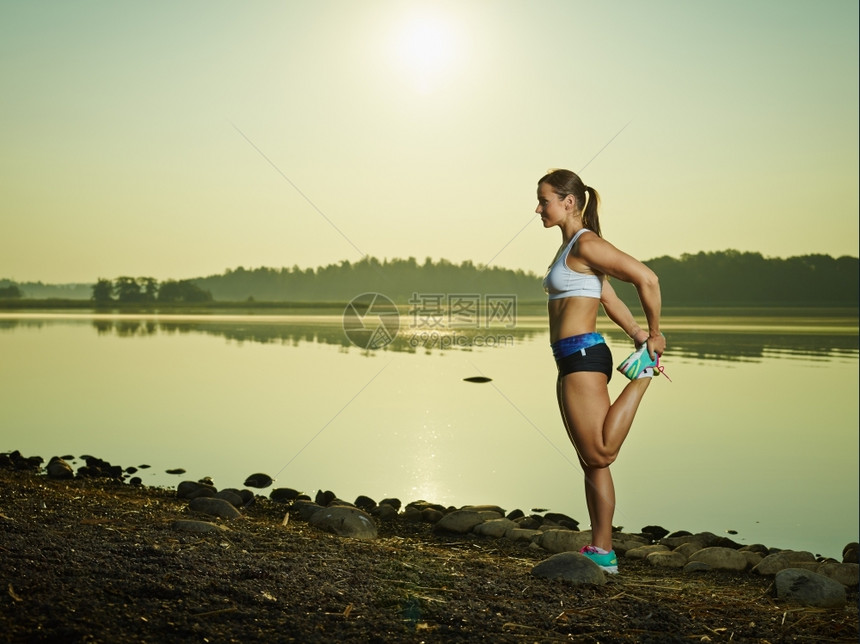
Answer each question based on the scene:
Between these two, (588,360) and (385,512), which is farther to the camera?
(385,512)

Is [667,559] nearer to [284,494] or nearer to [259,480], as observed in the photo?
[284,494]

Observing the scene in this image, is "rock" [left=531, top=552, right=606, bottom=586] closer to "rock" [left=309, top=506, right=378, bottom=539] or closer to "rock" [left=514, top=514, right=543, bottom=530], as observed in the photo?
"rock" [left=309, top=506, right=378, bottom=539]

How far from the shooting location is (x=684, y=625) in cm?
462

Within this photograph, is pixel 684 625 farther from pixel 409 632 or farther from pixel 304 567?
pixel 304 567

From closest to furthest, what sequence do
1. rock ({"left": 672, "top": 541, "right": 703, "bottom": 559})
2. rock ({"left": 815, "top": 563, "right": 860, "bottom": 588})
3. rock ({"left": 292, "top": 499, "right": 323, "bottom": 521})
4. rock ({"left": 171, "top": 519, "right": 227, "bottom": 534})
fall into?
1. rock ({"left": 171, "top": 519, "right": 227, "bottom": 534})
2. rock ({"left": 815, "top": 563, "right": 860, "bottom": 588})
3. rock ({"left": 672, "top": 541, "right": 703, "bottom": 559})
4. rock ({"left": 292, "top": 499, "right": 323, "bottom": 521})

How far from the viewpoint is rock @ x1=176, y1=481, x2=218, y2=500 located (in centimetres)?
873

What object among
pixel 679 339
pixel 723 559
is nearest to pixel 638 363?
pixel 723 559

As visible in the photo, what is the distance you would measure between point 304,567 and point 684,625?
2228mm

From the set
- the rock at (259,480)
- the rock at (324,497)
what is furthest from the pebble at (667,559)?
the rock at (259,480)

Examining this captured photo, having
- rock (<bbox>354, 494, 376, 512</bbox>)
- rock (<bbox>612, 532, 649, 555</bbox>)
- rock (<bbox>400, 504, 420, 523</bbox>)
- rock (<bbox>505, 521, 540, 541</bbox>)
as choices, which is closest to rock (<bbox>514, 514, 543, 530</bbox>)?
rock (<bbox>505, 521, 540, 541</bbox>)

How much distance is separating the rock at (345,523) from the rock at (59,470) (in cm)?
397

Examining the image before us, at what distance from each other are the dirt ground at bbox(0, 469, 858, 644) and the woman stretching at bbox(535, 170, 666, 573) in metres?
0.81

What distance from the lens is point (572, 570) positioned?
543cm

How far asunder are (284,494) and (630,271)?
17.5 ft
